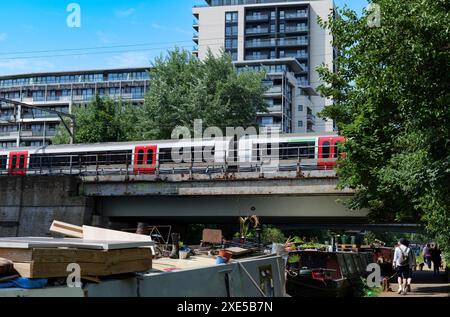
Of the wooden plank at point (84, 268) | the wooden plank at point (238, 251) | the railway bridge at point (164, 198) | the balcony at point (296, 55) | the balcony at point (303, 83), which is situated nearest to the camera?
the wooden plank at point (84, 268)

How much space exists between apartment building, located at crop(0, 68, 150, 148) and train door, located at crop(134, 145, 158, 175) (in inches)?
2560

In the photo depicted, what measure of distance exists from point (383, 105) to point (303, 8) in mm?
93662

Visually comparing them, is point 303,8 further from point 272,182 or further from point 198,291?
point 198,291

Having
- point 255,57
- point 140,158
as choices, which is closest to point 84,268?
point 140,158

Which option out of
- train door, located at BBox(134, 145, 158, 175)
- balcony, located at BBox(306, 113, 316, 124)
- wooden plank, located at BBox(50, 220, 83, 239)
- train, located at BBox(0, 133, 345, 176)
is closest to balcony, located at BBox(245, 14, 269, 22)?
balcony, located at BBox(306, 113, 316, 124)

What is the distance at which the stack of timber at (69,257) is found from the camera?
4715mm

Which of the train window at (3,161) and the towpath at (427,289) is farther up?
the train window at (3,161)

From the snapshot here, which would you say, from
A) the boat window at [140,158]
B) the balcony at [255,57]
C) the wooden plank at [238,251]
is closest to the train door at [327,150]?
the boat window at [140,158]

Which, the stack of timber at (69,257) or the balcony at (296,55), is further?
the balcony at (296,55)

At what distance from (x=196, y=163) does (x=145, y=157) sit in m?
3.85

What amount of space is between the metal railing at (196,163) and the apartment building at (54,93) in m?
62.1

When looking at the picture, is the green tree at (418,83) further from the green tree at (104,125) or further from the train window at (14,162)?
the green tree at (104,125)

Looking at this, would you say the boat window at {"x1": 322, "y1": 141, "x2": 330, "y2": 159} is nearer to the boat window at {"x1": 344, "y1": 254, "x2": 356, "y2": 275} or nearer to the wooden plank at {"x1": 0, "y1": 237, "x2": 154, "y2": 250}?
the boat window at {"x1": 344, "y1": 254, "x2": 356, "y2": 275}
